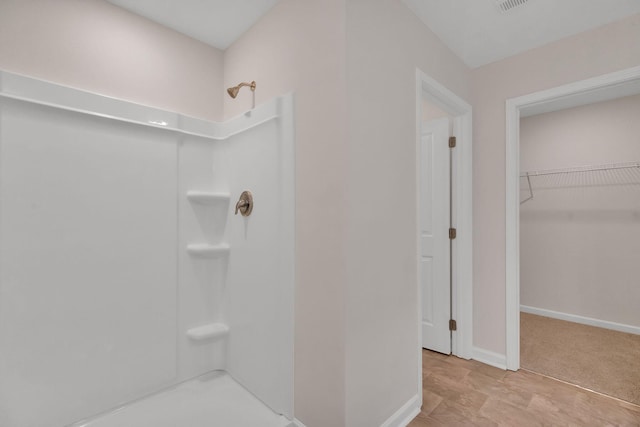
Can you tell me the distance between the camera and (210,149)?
2.09 metres

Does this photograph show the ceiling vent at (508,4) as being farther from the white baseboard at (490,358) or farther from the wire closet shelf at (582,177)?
the white baseboard at (490,358)

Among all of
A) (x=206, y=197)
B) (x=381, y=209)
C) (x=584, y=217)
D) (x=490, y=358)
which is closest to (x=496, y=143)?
(x=381, y=209)

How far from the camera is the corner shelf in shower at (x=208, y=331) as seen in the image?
6.33ft

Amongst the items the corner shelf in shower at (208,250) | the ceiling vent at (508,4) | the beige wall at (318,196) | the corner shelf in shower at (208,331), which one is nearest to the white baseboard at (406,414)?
the beige wall at (318,196)

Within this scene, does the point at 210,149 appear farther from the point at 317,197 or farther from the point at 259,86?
the point at 317,197

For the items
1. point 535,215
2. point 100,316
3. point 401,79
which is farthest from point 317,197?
point 535,215

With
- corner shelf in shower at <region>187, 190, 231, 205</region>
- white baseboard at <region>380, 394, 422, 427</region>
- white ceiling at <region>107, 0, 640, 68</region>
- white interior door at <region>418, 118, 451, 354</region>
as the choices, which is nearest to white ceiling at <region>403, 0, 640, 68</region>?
white ceiling at <region>107, 0, 640, 68</region>

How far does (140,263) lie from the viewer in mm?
1762

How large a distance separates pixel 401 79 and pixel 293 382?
1777mm

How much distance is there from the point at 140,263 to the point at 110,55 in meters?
1.25

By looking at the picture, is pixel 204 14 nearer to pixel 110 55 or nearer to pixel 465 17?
pixel 110 55

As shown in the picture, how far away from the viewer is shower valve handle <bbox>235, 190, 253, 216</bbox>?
184 cm

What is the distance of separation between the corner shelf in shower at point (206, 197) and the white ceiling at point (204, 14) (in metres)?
1.10

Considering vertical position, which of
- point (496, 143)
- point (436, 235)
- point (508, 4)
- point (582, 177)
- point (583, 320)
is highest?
point (508, 4)
